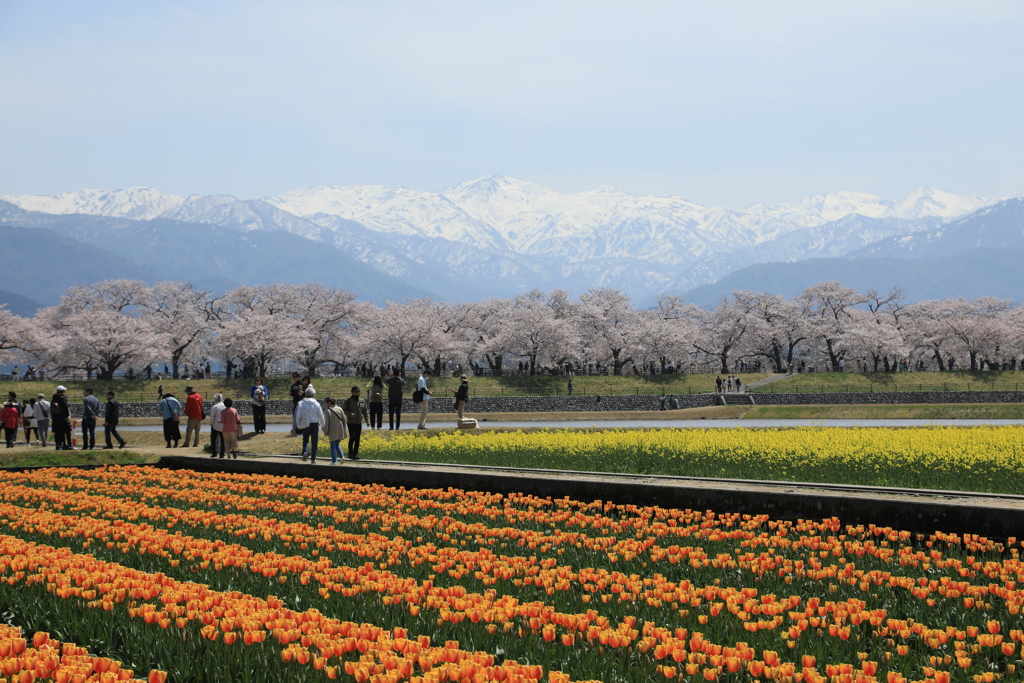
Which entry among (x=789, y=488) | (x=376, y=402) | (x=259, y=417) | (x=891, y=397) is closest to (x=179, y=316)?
(x=259, y=417)

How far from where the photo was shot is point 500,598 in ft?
22.2

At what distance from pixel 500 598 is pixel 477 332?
3563 inches

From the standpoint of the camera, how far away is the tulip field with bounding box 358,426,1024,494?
1404 cm

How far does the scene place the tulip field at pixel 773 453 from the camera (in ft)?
46.1

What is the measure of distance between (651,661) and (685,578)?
2.60 meters

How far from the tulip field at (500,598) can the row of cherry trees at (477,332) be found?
241ft

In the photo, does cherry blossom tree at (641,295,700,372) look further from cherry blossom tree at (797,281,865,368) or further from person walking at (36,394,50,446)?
person walking at (36,394,50,446)

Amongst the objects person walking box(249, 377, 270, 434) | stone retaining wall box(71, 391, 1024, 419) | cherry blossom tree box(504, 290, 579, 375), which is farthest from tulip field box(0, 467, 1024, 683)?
cherry blossom tree box(504, 290, 579, 375)

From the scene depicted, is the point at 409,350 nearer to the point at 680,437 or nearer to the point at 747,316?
the point at 747,316

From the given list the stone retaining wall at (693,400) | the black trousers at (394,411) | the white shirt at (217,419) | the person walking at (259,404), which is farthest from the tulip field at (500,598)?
the stone retaining wall at (693,400)

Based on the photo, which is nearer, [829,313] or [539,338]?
[539,338]

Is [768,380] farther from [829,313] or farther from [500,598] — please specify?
[500,598]

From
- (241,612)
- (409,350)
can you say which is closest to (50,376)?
(409,350)

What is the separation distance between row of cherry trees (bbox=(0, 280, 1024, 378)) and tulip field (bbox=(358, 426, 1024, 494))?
6492 cm
